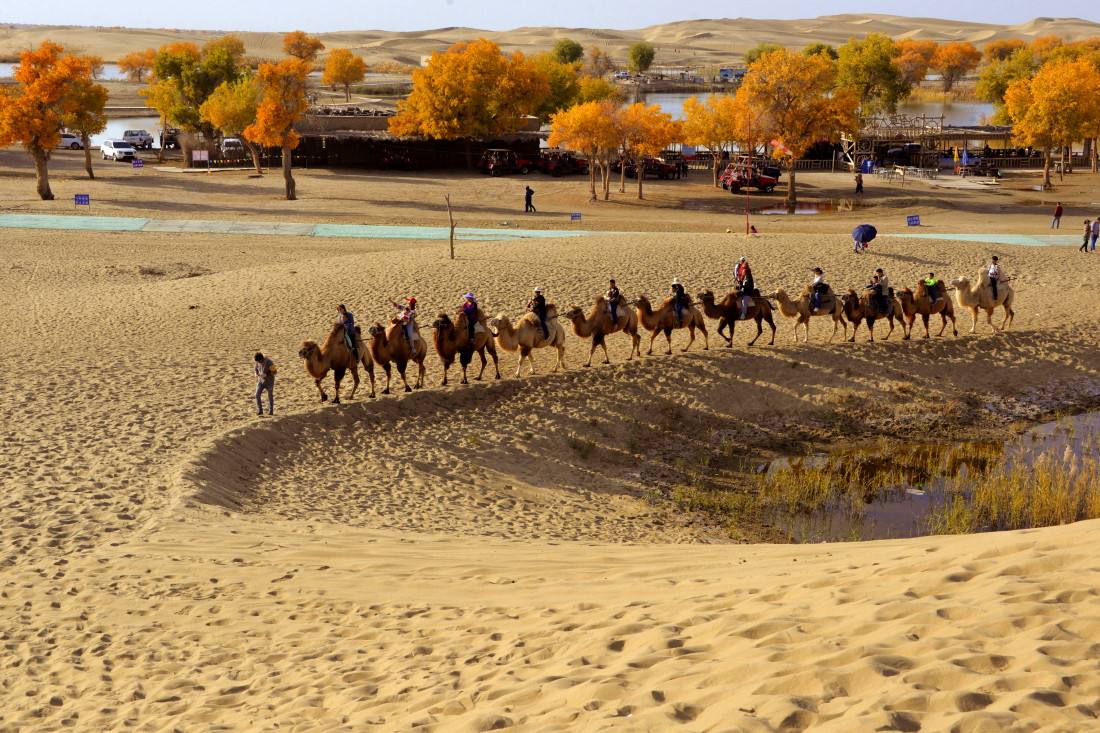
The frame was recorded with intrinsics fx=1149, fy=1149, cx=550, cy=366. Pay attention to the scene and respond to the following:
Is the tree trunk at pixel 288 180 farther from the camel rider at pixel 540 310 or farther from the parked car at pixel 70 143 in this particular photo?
the camel rider at pixel 540 310

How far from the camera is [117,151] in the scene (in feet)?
203

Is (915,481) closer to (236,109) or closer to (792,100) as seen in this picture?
(792,100)

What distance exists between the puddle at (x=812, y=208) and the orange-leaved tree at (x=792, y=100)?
106 cm

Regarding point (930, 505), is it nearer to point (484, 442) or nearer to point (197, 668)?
point (484, 442)

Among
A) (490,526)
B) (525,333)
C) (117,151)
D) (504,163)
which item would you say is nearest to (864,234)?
(525,333)

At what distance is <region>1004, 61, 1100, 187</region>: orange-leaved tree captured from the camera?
176 feet

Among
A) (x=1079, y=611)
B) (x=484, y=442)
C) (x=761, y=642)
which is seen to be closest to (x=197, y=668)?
(x=761, y=642)

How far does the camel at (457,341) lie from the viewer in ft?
62.2

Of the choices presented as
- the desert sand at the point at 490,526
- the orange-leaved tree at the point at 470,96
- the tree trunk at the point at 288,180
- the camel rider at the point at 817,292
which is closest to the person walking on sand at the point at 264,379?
the desert sand at the point at 490,526

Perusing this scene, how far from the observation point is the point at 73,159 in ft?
201

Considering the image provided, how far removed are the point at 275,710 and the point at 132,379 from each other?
12239 millimetres

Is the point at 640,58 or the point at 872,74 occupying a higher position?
the point at 640,58

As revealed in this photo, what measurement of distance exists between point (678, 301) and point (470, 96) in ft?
130

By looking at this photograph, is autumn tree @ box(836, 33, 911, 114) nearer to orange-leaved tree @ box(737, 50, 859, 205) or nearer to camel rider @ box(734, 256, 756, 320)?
orange-leaved tree @ box(737, 50, 859, 205)
